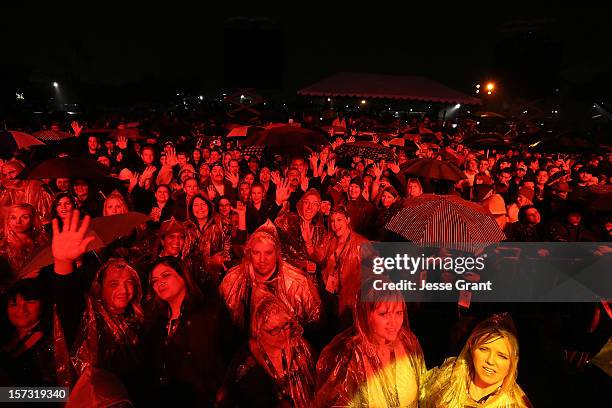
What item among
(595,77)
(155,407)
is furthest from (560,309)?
(595,77)

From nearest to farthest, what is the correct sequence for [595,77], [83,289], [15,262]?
[83,289]
[15,262]
[595,77]

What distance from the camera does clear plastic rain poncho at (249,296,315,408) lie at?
2648 mm

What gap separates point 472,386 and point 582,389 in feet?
7.93

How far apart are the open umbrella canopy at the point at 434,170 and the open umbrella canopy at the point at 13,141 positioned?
640 cm

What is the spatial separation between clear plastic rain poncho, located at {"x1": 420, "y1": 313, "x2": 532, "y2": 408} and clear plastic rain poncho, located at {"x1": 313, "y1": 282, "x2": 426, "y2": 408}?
10cm

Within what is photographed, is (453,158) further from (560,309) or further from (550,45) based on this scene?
(550,45)

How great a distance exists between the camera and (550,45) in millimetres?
48156

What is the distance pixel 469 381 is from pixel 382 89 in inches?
847

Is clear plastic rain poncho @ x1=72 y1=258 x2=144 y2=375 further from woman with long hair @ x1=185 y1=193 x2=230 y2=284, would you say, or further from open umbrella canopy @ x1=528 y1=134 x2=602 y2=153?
open umbrella canopy @ x1=528 y1=134 x2=602 y2=153

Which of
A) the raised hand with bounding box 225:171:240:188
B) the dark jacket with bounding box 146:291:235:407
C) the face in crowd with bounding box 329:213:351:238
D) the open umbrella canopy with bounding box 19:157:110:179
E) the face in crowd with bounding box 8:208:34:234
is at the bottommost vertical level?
the dark jacket with bounding box 146:291:235:407

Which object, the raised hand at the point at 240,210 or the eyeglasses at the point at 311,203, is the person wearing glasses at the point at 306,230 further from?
the raised hand at the point at 240,210

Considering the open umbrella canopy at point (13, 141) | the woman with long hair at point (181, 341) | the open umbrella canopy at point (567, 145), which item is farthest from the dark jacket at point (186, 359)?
the open umbrella canopy at point (567, 145)

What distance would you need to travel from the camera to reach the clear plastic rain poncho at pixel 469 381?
2.53 metres

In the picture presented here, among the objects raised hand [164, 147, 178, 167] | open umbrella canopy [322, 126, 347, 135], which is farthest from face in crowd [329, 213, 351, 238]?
open umbrella canopy [322, 126, 347, 135]
